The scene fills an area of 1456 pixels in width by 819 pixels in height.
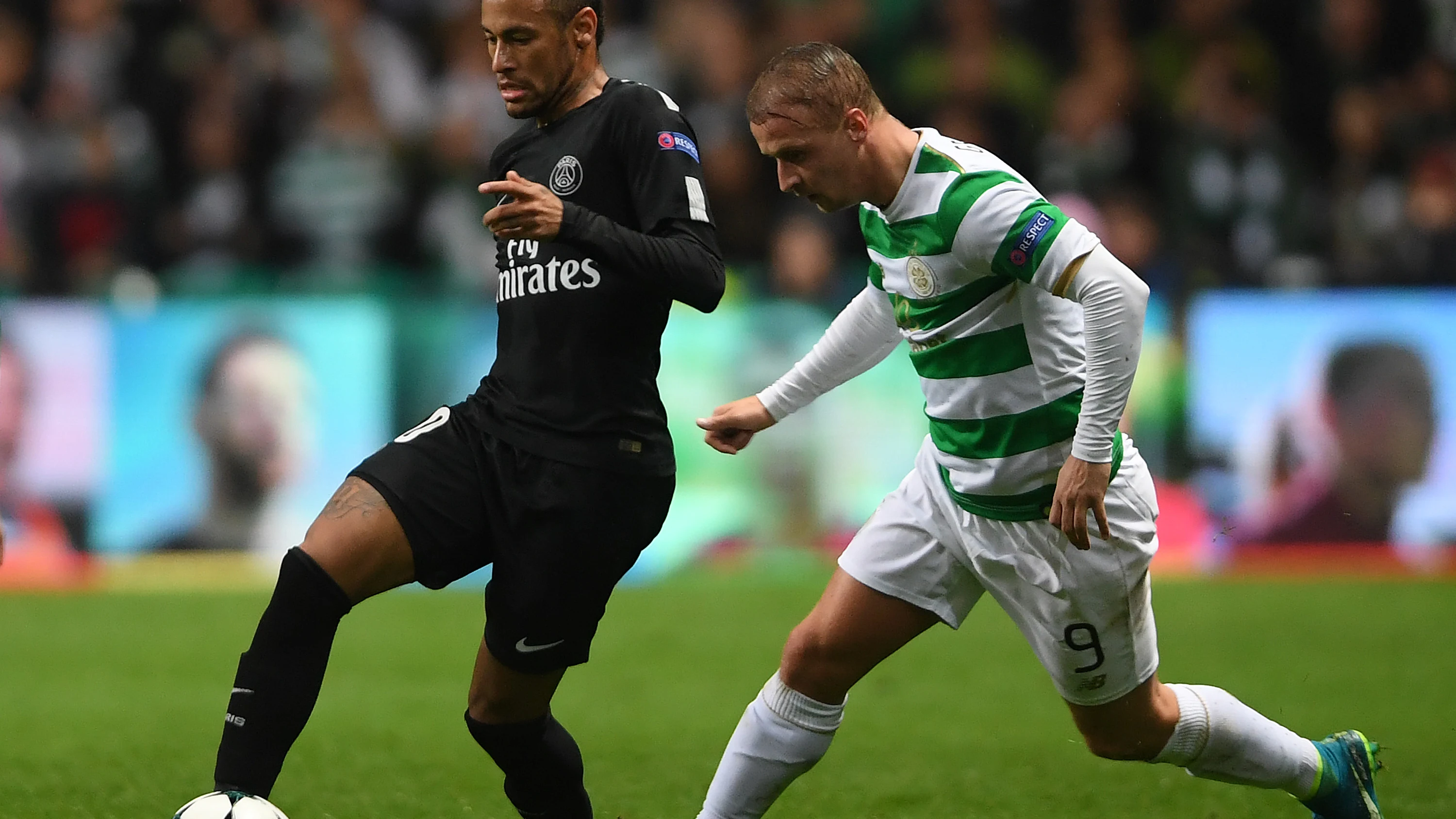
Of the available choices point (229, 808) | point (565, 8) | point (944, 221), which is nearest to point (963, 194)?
point (944, 221)

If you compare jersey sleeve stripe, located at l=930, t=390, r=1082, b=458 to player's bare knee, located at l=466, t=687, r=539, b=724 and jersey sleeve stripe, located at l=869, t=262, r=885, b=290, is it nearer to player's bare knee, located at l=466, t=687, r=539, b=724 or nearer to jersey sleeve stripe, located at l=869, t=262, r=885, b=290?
jersey sleeve stripe, located at l=869, t=262, r=885, b=290

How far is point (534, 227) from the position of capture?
3941 millimetres

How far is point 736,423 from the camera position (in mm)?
4754

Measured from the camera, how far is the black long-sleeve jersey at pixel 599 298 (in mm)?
4242

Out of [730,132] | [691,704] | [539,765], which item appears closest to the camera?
[539,765]

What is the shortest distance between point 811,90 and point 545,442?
1062 mm

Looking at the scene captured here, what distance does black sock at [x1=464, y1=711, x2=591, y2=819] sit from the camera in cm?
457

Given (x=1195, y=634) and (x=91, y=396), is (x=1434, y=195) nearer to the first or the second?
(x=1195, y=634)

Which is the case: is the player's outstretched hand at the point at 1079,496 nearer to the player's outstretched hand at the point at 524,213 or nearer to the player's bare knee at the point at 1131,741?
the player's bare knee at the point at 1131,741

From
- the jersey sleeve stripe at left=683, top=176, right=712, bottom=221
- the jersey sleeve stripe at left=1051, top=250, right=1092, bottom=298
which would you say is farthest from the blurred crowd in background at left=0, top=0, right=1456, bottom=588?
the jersey sleeve stripe at left=1051, top=250, right=1092, bottom=298

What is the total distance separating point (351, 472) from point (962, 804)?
2275 mm

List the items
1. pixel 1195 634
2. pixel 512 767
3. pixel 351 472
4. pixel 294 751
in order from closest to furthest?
pixel 351 472
pixel 512 767
pixel 294 751
pixel 1195 634

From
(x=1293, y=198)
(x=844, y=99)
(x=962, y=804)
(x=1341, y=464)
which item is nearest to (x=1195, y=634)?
(x=1341, y=464)

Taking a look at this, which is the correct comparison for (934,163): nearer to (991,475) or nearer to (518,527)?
(991,475)
